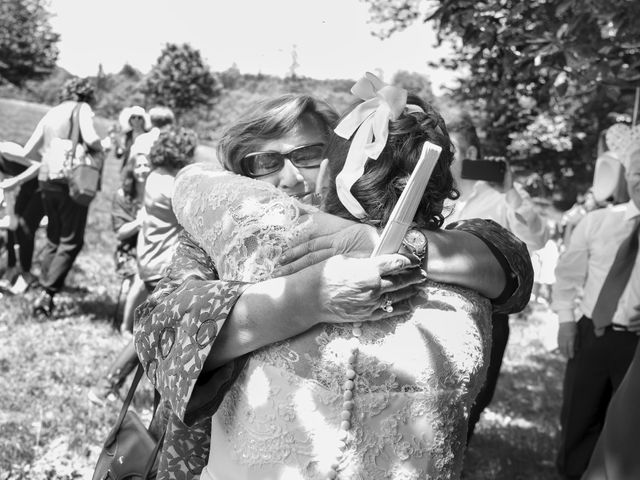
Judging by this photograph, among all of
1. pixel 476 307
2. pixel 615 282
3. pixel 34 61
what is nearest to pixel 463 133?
pixel 615 282

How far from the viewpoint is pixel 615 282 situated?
4.03 meters

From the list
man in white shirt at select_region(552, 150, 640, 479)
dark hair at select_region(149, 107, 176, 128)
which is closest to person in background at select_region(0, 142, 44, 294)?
dark hair at select_region(149, 107, 176, 128)

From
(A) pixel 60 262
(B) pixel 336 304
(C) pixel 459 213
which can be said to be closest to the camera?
(B) pixel 336 304

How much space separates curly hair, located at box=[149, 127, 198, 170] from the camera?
4836 millimetres

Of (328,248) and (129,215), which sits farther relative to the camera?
(129,215)

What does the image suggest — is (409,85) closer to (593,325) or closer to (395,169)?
(395,169)

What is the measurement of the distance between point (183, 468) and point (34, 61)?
47.2 metres

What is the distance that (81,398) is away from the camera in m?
4.93

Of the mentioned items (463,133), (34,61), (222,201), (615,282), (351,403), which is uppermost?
(222,201)

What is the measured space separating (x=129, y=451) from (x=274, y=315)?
97 cm

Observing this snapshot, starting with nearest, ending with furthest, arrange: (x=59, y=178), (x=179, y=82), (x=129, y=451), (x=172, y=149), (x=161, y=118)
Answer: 1. (x=129, y=451)
2. (x=172, y=149)
3. (x=59, y=178)
4. (x=161, y=118)
5. (x=179, y=82)

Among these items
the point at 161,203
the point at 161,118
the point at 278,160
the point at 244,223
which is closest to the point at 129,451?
the point at 278,160

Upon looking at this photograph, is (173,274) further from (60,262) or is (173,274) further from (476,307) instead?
(60,262)

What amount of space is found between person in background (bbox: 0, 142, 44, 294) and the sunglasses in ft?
15.8
